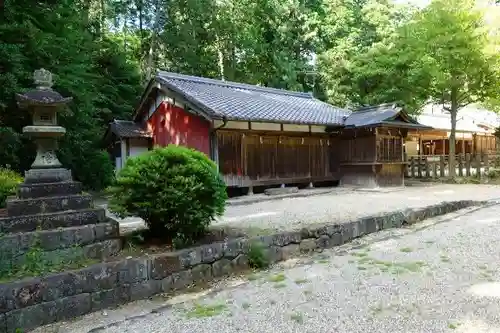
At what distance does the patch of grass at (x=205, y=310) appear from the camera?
12.5ft

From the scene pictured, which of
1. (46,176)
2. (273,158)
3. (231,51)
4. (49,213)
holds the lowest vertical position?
(49,213)

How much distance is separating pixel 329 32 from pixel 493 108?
11.7m

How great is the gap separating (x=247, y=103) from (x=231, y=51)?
Answer: 12.6m

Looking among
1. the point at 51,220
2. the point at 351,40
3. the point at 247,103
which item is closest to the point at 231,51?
the point at 351,40

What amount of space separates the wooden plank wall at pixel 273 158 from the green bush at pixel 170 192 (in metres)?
6.79

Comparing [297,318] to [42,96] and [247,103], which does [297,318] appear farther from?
[247,103]

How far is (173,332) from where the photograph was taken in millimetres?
3443

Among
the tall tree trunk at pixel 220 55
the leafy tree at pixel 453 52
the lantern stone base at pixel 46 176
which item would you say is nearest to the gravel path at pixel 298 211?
the lantern stone base at pixel 46 176

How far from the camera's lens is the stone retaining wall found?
3727 mm

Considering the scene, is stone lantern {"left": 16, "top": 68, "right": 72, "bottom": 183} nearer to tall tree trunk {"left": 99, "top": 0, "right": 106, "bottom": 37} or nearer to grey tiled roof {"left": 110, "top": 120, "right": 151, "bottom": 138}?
grey tiled roof {"left": 110, "top": 120, "right": 151, "bottom": 138}

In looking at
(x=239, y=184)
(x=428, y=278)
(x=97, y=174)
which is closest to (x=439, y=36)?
(x=239, y=184)

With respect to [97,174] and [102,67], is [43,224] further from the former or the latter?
[102,67]

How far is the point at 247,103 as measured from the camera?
13859 millimetres

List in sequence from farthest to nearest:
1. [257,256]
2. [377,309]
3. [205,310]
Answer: [257,256]
[205,310]
[377,309]
